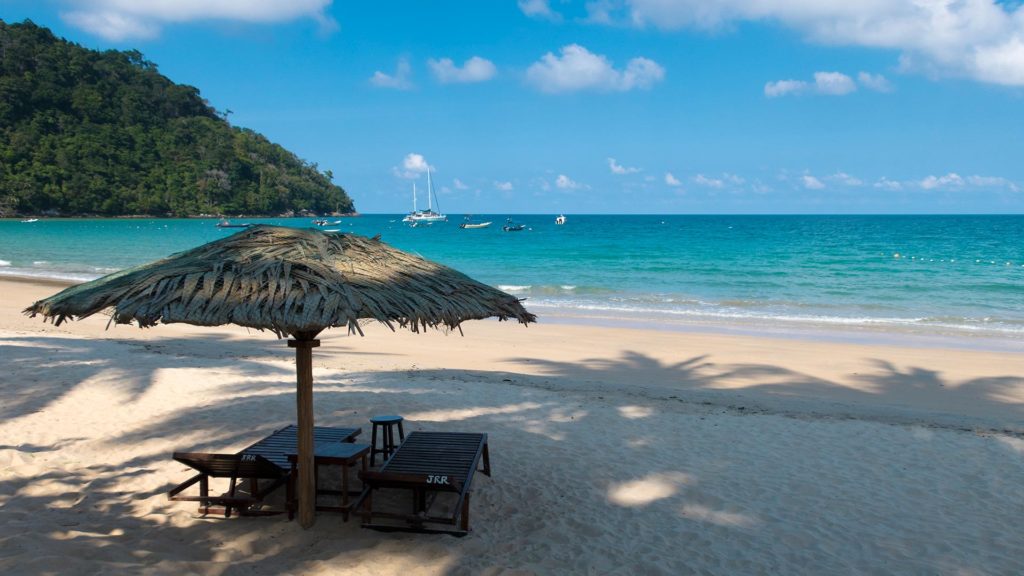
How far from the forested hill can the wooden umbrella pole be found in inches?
3330

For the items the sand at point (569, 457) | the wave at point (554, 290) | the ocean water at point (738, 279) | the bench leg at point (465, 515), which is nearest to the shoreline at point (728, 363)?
the sand at point (569, 457)

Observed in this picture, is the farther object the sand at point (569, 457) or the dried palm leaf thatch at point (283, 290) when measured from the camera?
the sand at point (569, 457)

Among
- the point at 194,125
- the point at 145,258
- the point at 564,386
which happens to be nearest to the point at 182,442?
the point at 564,386

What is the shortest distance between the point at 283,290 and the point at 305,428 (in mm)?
1081

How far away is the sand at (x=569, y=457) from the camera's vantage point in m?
4.34

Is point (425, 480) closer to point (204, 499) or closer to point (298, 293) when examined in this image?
point (298, 293)

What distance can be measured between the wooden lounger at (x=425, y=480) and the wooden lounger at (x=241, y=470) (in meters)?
0.64

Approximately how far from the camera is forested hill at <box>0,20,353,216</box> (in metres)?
74.8

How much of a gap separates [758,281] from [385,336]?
59.4 ft

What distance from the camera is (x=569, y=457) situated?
6188mm

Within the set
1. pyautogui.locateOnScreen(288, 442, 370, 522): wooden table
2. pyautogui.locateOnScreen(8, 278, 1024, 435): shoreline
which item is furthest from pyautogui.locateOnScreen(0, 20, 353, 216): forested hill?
pyautogui.locateOnScreen(288, 442, 370, 522): wooden table

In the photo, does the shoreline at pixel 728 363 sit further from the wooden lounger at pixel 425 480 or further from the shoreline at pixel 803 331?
Answer: the wooden lounger at pixel 425 480

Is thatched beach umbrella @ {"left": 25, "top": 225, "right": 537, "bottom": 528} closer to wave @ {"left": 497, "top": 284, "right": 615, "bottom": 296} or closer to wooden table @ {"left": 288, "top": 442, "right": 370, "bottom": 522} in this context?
wooden table @ {"left": 288, "top": 442, "right": 370, "bottom": 522}

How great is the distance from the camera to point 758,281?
27469 millimetres
